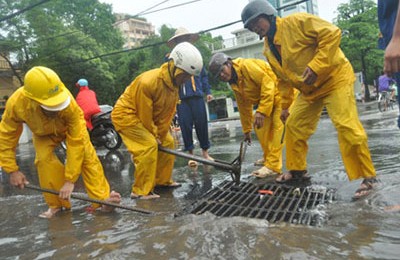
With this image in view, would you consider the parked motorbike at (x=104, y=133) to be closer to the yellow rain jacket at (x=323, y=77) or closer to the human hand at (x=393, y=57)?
the yellow rain jacket at (x=323, y=77)

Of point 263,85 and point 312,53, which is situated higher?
point 312,53

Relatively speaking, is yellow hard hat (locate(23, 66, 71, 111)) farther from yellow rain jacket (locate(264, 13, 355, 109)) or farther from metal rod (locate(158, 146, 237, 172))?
yellow rain jacket (locate(264, 13, 355, 109))

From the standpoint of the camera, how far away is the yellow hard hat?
3.03 metres

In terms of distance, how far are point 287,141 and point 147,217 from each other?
1.57 meters

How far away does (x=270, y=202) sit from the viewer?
311 cm

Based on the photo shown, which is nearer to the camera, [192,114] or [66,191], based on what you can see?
[66,191]

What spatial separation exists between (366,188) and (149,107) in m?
2.02

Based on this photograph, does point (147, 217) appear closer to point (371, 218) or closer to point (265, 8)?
point (371, 218)

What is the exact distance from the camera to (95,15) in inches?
1539

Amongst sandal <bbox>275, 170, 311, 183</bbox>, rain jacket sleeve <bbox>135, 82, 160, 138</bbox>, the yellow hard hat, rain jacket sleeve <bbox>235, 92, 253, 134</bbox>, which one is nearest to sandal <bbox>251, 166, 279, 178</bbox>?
sandal <bbox>275, 170, 311, 183</bbox>

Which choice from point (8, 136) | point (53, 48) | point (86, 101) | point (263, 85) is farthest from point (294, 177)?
point (53, 48)

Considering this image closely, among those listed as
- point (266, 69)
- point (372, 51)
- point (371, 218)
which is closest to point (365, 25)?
point (372, 51)

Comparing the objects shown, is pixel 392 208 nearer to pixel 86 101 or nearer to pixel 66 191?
pixel 66 191

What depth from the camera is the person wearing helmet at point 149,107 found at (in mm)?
3650
